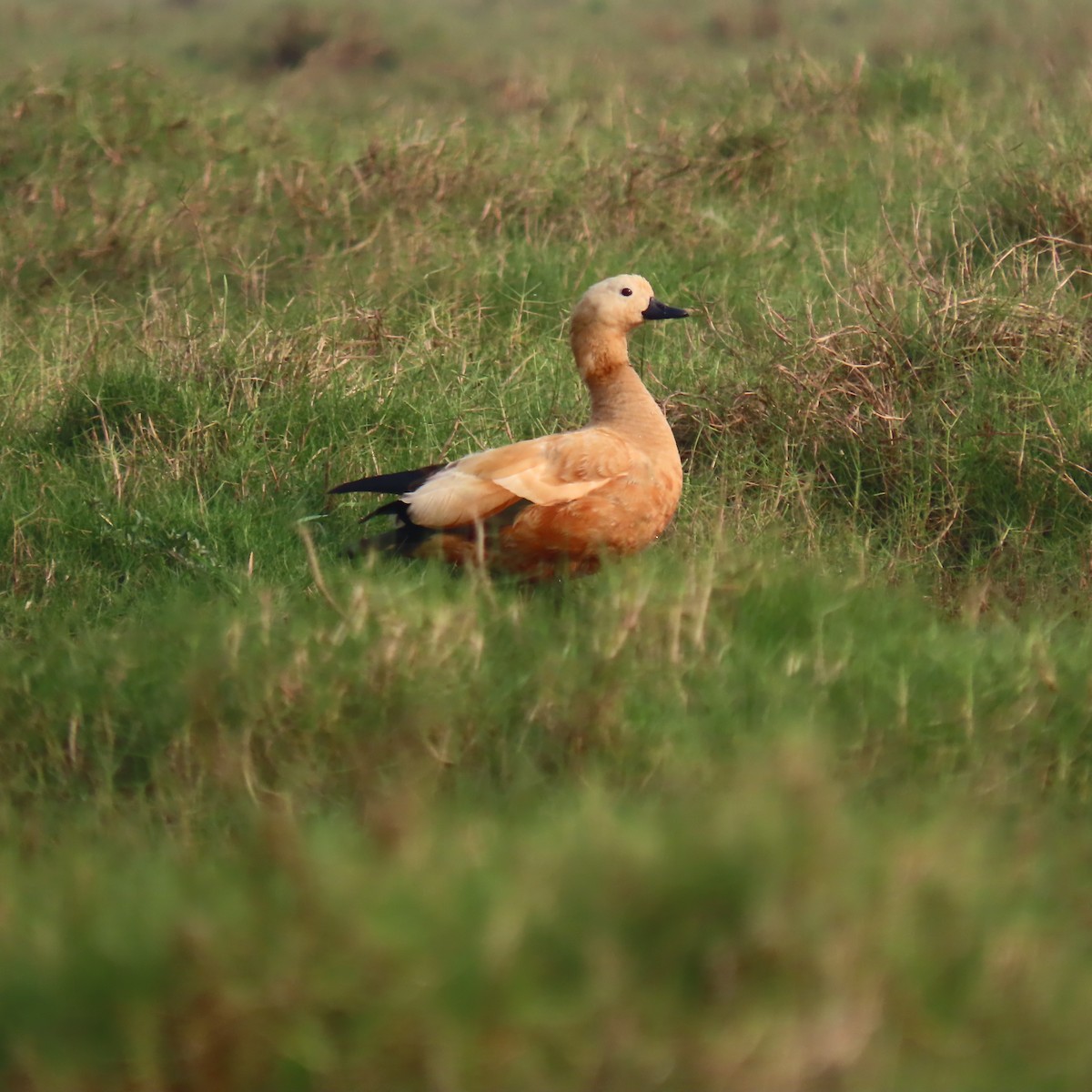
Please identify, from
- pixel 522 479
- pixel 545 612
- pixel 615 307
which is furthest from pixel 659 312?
pixel 545 612

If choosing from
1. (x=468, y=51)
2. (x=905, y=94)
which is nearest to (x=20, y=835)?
(x=905, y=94)

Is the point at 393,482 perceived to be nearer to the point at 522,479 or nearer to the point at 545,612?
the point at 522,479

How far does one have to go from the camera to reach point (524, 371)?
5.82 metres

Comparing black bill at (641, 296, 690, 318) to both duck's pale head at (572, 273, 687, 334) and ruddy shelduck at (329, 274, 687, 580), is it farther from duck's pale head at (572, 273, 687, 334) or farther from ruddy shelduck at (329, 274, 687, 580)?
ruddy shelduck at (329, 274, 687, 580)

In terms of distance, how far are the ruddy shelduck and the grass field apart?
6.2 inches

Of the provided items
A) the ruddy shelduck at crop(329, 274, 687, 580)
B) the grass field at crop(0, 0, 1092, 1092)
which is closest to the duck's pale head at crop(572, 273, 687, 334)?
the ruddy shelduck at crop(329, 274, 687, 580)

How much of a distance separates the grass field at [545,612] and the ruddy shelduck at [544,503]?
0.16 meters

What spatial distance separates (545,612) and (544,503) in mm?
506

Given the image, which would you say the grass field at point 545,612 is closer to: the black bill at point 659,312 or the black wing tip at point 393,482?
the black wing tip at point 393,482

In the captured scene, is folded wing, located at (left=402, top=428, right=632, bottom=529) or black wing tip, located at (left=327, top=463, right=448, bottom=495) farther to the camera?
black wing tip, located at (left=327, top=463, right=448, bottom=495)

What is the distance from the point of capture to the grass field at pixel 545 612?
2.00 metres

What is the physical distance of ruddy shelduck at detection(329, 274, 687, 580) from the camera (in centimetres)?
400

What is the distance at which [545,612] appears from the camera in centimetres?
354

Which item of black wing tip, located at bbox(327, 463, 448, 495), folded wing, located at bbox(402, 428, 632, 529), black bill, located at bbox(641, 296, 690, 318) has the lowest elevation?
black wing tip, located at bbox(327, 463, 448, 495)
